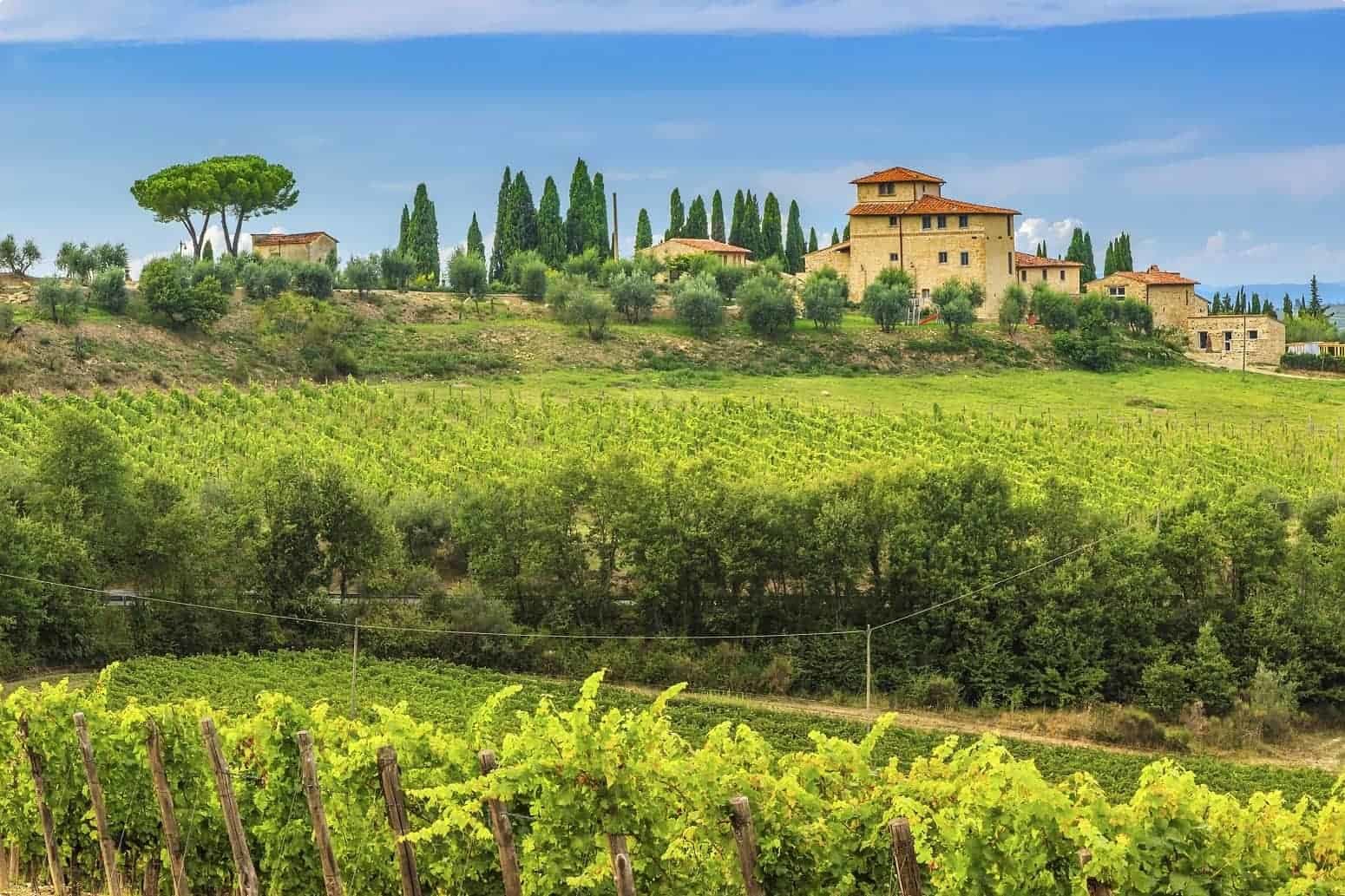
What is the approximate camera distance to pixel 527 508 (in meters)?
38.6

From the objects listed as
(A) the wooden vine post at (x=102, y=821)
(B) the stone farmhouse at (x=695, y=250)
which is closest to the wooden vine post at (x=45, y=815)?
(A) the wooden vine post at (x=102, y=821)

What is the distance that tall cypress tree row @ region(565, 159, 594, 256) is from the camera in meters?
99.2

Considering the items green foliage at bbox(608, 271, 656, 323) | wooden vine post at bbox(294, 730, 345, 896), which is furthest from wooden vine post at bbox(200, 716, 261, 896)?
green foliage at bbox(608, 271, 656, 323)

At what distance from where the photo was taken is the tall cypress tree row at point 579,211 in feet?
326

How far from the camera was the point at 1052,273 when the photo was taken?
9206 cm

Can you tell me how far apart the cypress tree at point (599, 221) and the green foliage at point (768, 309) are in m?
23.1

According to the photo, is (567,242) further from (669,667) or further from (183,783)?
(183,783)

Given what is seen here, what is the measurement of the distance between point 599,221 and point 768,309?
2778cm

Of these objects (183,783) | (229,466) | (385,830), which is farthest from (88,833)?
(229,466)

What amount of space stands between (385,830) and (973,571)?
25.1 metres

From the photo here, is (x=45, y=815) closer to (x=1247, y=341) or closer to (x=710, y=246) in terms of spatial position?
(x=1247, y=341)

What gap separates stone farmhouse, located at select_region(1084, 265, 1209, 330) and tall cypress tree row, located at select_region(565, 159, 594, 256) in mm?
30480

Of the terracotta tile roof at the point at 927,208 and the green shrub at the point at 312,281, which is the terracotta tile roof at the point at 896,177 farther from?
the green shrub at the point at 312,281

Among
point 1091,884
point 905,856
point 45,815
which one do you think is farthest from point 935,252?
point 905,856
